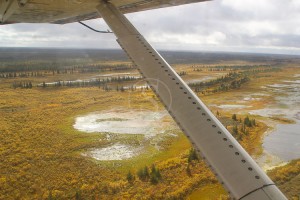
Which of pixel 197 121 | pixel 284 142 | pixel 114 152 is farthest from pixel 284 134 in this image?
pixel 197 121

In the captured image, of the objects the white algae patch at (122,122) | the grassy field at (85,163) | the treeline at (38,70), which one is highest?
the treeline at (38,70)

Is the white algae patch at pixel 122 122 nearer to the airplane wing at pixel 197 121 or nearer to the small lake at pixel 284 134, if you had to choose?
the small lake at pixel 284 134

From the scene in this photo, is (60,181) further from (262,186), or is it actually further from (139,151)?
(262,186)

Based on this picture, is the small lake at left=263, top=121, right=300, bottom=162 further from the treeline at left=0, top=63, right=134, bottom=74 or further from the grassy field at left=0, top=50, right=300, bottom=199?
the treeline at left=0, top=63, right=134, bottom=74

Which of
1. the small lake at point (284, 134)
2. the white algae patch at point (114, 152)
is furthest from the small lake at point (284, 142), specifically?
the white algae patch at point (114, 152)

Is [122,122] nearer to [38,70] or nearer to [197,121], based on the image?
[197,121]

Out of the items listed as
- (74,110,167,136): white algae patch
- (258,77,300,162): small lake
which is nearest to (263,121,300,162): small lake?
(258,77,300,162): small lake
